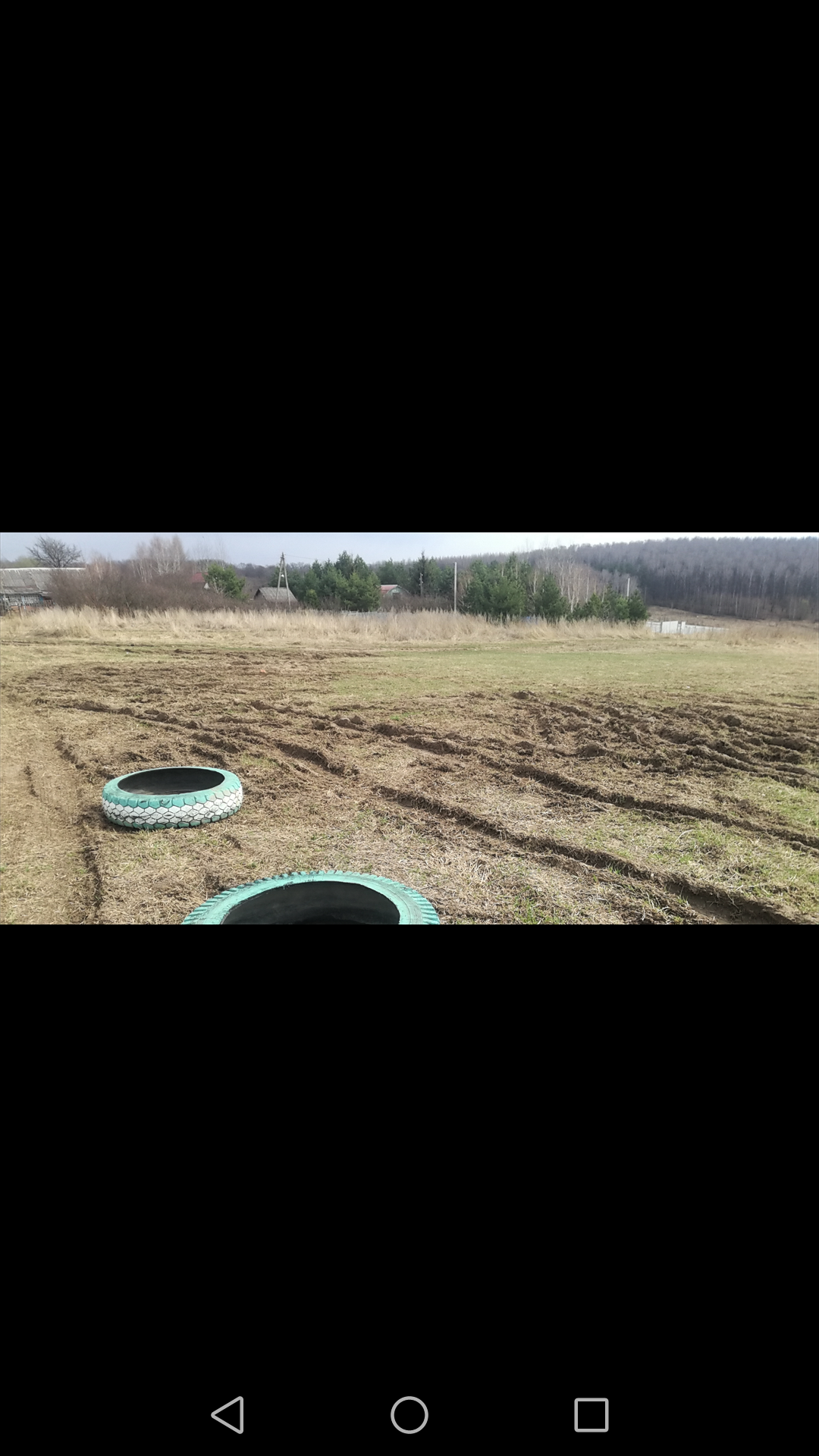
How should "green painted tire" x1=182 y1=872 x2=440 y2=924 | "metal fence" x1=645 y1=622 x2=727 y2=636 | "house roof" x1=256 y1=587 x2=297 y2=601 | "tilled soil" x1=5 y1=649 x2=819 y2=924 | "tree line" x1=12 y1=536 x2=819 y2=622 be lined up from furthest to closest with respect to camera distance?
"metal fence" x1=645 y1=622 x2=727 y2=636 < "house roof" x1=256 y1=587 x2=297 y2=601 < "tree line" x1=12 y1=536 x2=819 y2=622 < "tilled soil" x1=5 y1=649 x2=819 y2=924 < "green painted tire" x1=182 y1=872 x2=440 y2=924

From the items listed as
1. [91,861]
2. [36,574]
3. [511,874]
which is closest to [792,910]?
[511,874]

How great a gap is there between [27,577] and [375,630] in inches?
91.1

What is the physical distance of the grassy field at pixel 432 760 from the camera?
11.4ft

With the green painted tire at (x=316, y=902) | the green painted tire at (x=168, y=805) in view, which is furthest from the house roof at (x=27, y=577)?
the green painted tire at (x=316, y=902)

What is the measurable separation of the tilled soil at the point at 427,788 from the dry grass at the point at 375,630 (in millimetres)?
187

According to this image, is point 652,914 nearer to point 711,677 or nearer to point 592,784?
point 592,784

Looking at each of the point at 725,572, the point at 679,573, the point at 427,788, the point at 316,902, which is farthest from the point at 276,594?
the point at 725,572

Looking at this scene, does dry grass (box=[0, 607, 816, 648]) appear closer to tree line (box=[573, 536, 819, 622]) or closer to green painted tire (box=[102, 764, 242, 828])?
tree line (box=[573, 536, 819, 622])

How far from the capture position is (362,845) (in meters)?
3.88

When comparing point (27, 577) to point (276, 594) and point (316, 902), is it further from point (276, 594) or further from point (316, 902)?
point (316, 902)

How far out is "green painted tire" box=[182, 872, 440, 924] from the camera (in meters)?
3.20

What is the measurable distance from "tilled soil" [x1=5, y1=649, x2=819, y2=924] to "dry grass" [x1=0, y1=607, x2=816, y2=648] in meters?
0.19

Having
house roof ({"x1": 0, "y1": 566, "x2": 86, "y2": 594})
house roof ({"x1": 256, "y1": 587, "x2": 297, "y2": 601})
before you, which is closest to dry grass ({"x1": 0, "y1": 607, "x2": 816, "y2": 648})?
house roof ({"x1": 256, "y1": 587, "x2": 297, "y2": 601})

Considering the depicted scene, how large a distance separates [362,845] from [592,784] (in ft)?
5.37
